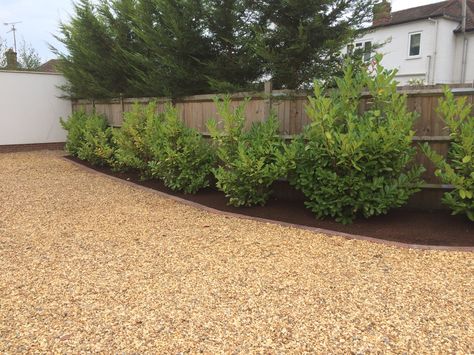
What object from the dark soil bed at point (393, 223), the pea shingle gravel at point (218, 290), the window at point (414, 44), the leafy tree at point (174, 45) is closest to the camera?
the pea shingle gravel at point (218, 290)

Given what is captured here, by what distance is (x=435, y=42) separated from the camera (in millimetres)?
22031

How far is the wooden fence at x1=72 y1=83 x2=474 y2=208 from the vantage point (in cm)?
513

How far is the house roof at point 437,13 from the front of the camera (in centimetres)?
2209

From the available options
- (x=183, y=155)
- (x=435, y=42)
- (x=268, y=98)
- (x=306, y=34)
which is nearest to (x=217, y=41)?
(x=268, y=98)

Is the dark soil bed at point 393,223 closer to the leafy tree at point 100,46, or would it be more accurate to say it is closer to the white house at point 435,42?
the leafy tree at point 100,46

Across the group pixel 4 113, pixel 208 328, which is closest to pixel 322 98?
pixel 208 328

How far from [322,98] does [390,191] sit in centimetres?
134

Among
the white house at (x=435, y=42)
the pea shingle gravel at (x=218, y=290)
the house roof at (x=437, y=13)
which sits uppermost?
the house roof at (x=437, y=13)

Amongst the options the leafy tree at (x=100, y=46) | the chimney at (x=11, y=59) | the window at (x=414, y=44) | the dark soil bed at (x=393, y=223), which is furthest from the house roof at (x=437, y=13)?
the dark soil bed at (x=393, y=223)

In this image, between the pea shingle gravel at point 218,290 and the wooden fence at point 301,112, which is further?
the wooden fence at point 301,112

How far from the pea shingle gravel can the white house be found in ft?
64.4

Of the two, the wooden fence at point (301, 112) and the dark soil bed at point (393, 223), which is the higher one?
the wooden fence at point (301, 112)

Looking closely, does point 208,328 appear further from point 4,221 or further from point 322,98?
point 4,221

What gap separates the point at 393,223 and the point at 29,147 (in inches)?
475
